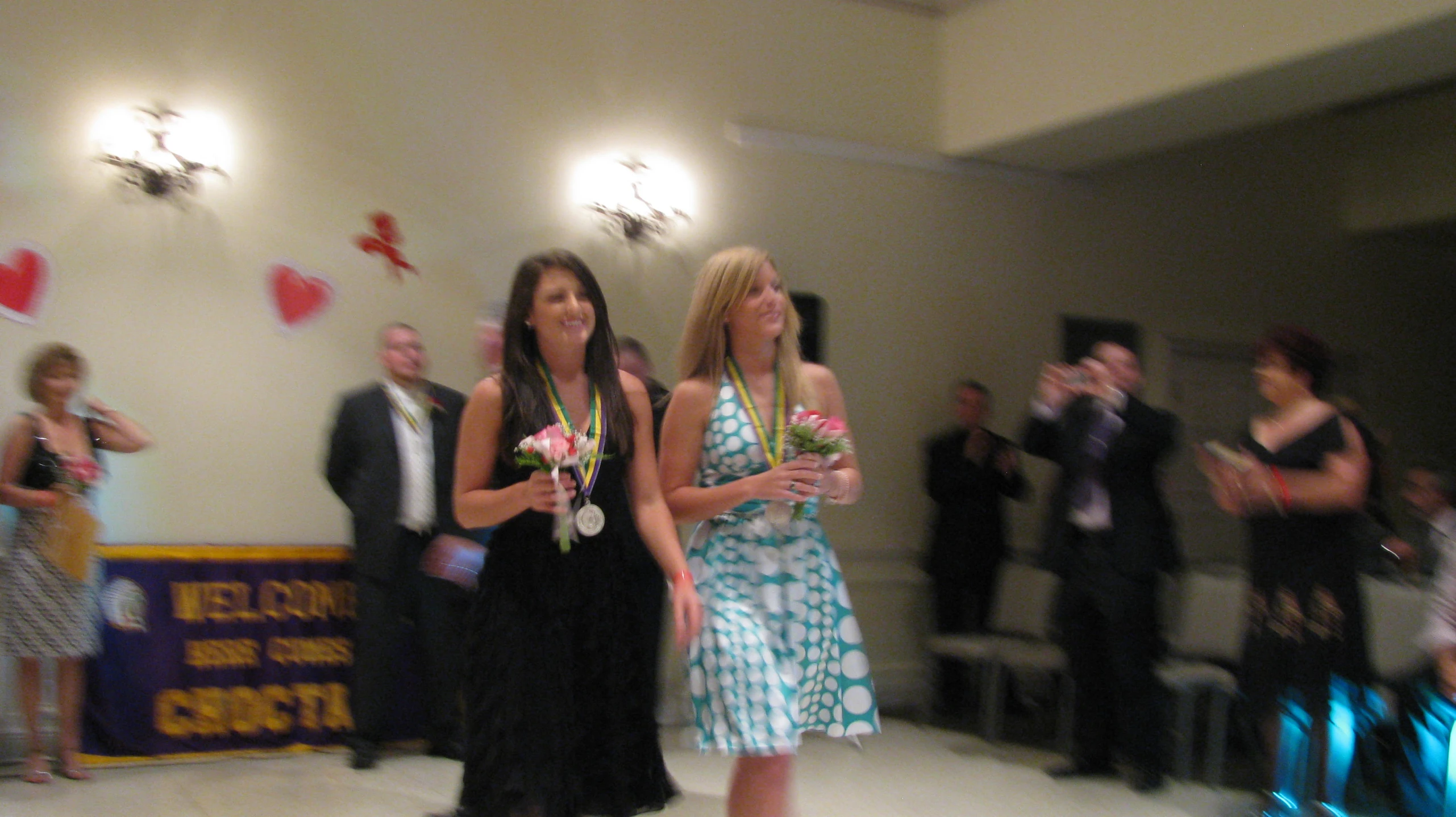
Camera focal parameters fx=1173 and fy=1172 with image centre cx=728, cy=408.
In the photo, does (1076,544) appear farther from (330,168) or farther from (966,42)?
(330,168)

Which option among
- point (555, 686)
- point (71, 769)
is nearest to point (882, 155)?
point (555, 686)

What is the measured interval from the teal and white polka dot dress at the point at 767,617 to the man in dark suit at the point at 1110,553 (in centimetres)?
218

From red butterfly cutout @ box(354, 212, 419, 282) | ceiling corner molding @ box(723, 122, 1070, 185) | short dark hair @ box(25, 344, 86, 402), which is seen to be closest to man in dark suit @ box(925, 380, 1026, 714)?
ceiling corner molding @ box(723, 122, 1070, 185)

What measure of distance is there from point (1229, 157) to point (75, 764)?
702 centimetres

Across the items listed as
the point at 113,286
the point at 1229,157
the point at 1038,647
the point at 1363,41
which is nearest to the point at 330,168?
the point at 113,286

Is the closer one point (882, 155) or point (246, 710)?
point (246, 710)

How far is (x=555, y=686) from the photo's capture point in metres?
2.42

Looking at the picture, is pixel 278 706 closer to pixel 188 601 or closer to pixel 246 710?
pixel 246 710

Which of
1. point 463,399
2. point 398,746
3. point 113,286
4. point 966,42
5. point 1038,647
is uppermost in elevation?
point 966,42

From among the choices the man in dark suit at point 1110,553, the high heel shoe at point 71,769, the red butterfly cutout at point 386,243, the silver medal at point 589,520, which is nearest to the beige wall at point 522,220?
the red butterfly cutout at point 386,243

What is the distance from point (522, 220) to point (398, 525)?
1.62 metres

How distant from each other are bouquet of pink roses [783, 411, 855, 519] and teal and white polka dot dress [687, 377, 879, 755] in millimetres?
124

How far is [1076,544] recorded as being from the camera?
477 cm

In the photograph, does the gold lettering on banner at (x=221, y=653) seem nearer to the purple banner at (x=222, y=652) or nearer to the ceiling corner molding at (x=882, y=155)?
the purple banner at (x=222, y=652)
